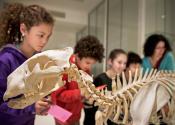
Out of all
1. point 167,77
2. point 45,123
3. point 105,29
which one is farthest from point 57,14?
point 167,77

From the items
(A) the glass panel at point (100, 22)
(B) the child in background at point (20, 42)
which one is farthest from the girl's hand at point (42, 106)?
(A) the glass panel at point (100, 22)

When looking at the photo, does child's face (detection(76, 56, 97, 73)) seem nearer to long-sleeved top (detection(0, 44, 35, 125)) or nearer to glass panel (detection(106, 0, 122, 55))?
long-sleeved top (detection(0, 44, 35, 125))

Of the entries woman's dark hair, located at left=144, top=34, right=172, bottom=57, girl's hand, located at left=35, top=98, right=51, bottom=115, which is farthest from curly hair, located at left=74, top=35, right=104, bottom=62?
girl's hand, located at left=35, top=98, right=51, bottom=115

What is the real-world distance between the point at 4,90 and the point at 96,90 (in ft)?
Result: 1.01

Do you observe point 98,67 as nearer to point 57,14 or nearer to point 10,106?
point 57,14

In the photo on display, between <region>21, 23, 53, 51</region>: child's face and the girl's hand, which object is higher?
<region>21, 23, 53, 51</region>: child's face

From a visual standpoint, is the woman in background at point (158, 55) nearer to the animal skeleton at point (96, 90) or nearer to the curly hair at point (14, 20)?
the animal skeleton at point (96, 90)

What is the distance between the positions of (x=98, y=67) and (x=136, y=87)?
304cm

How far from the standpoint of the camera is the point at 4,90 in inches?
37.7

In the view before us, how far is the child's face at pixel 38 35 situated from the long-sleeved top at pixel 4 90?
60 millimetres

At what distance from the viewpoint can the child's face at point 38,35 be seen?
1.05 meters

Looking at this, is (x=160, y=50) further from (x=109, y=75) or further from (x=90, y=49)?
(x=90, y=49)

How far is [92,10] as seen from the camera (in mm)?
4895

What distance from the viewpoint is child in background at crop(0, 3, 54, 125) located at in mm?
924
